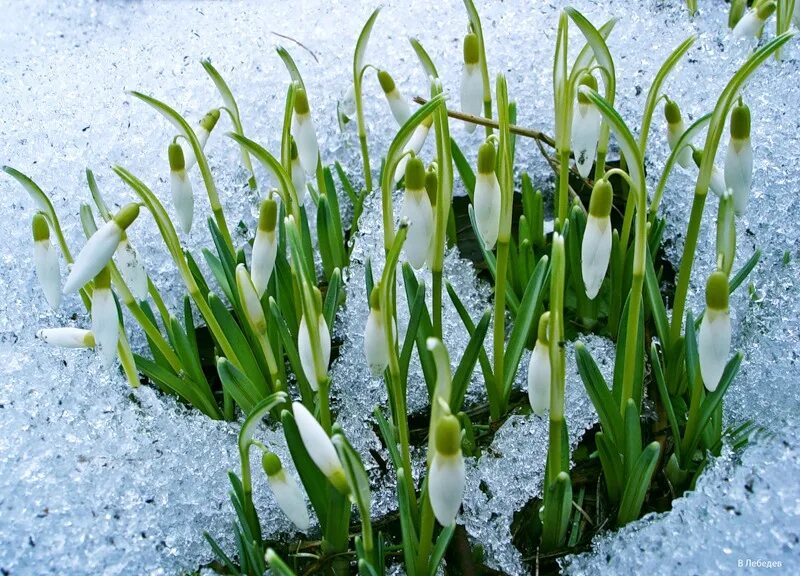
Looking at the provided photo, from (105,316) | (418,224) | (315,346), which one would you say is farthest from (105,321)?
(418,224)

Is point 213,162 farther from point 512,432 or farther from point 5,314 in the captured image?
point 512,432

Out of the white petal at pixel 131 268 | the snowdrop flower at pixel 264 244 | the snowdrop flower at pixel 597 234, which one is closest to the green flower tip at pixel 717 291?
the snowdrop flower at pixel 597 234

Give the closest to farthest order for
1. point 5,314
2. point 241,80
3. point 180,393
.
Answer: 1. point 180,393
2. point 5,314
3. point 241,80

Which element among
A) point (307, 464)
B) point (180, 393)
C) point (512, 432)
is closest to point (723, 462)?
point (512, 432)

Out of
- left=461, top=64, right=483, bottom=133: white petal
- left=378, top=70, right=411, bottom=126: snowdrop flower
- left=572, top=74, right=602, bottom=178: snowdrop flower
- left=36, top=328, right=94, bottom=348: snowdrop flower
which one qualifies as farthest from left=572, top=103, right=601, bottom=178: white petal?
left=36, top=328, right=94, bottom=348: snowdrop flower

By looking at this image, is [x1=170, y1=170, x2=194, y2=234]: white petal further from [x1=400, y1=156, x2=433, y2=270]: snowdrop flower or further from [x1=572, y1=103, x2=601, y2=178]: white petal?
[x1=572, y1=103, x2=601, y2=178]: white petal

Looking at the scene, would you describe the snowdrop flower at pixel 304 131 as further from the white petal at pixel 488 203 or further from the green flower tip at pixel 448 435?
the green flower tip at pixel 448 435

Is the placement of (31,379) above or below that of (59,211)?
below
